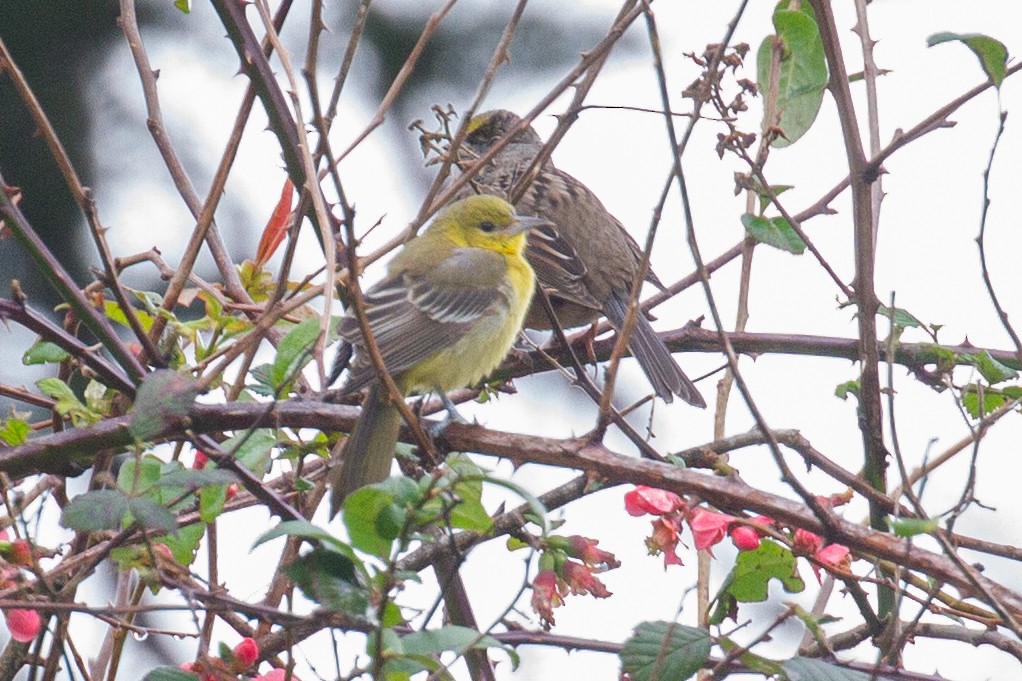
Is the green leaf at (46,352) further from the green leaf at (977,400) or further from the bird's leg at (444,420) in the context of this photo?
the green leaf at (977,400)

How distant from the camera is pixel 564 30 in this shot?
9.66 metres

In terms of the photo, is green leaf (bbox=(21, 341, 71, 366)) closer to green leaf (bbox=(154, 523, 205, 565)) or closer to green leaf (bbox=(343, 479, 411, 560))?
green leaf (bbox=(154, 523, 205, 565))

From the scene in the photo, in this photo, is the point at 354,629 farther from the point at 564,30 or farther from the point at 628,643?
the point at 564,30

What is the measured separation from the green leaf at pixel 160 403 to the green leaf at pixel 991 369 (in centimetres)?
181

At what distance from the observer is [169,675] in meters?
2.53

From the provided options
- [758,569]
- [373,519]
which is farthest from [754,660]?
[373,519]

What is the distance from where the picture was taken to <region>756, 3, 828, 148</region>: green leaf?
9.89ft

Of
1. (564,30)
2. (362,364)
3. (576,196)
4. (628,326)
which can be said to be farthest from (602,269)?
(564,30)

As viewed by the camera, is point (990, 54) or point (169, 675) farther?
point (169, 675)

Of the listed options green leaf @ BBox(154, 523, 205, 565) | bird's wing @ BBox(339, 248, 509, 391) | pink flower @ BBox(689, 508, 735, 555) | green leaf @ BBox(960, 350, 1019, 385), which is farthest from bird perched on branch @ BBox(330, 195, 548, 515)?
green leaf @ BBox(960, 350, 1019, 385)

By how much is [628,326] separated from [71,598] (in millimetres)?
1409

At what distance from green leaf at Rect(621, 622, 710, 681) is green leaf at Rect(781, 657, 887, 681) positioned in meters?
0.18

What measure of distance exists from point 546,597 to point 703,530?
1.34 feet

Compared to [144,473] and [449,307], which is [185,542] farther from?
[449,307]
